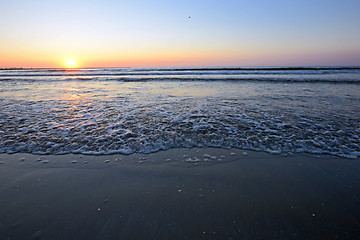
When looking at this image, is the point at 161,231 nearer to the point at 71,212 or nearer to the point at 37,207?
the point at 71,212

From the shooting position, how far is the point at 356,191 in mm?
2641

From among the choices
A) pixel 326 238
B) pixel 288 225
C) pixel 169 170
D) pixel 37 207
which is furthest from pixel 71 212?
pixel 326 238

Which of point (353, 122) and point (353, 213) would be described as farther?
point (353, 122)

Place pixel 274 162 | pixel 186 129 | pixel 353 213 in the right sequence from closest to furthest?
pixel 353 213
pixel 274 162
pixel 186 129

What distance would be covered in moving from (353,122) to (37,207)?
8.27 m

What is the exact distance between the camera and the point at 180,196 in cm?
260

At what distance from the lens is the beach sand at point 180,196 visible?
6.79 ft

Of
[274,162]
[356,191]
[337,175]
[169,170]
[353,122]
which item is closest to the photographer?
[356,191]

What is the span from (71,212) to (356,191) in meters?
4.06

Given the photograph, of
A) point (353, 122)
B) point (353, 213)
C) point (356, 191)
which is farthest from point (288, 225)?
point (353, 122)

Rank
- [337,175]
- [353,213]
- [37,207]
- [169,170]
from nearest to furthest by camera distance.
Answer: [353,213] < [37,207] < [337,175] < [169,170]

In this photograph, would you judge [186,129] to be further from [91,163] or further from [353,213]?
[353,213]

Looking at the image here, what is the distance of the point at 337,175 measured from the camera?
120 inches

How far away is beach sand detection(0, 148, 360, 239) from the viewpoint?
2070mm
